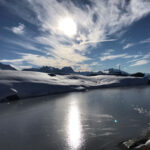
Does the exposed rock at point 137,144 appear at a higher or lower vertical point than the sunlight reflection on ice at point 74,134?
higher

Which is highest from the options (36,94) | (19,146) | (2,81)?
(2,81)

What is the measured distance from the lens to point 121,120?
10.2 m

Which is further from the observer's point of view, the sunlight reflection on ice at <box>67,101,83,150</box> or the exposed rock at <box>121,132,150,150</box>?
the sunlight reflection on ice at <box>67,101,83,150</box>

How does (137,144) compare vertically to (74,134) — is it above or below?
above

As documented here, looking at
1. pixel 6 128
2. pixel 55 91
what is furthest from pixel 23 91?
pixel 6 128

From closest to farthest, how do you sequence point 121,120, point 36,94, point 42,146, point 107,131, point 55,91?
point 42,146
point 107,131
point 121,120
point 36,94
point 55,91

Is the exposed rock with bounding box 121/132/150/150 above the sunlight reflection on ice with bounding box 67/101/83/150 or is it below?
above

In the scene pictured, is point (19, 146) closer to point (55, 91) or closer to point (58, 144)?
point (58, 144)

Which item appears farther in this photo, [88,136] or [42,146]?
[88,136]

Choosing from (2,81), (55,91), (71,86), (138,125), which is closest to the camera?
(138,125)

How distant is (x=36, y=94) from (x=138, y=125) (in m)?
22.2

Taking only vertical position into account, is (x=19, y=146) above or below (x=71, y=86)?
below

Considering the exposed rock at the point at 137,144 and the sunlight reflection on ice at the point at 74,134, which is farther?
the sunlight reflection on ice at the point at 74,134

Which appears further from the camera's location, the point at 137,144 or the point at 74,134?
the point at 74,134
